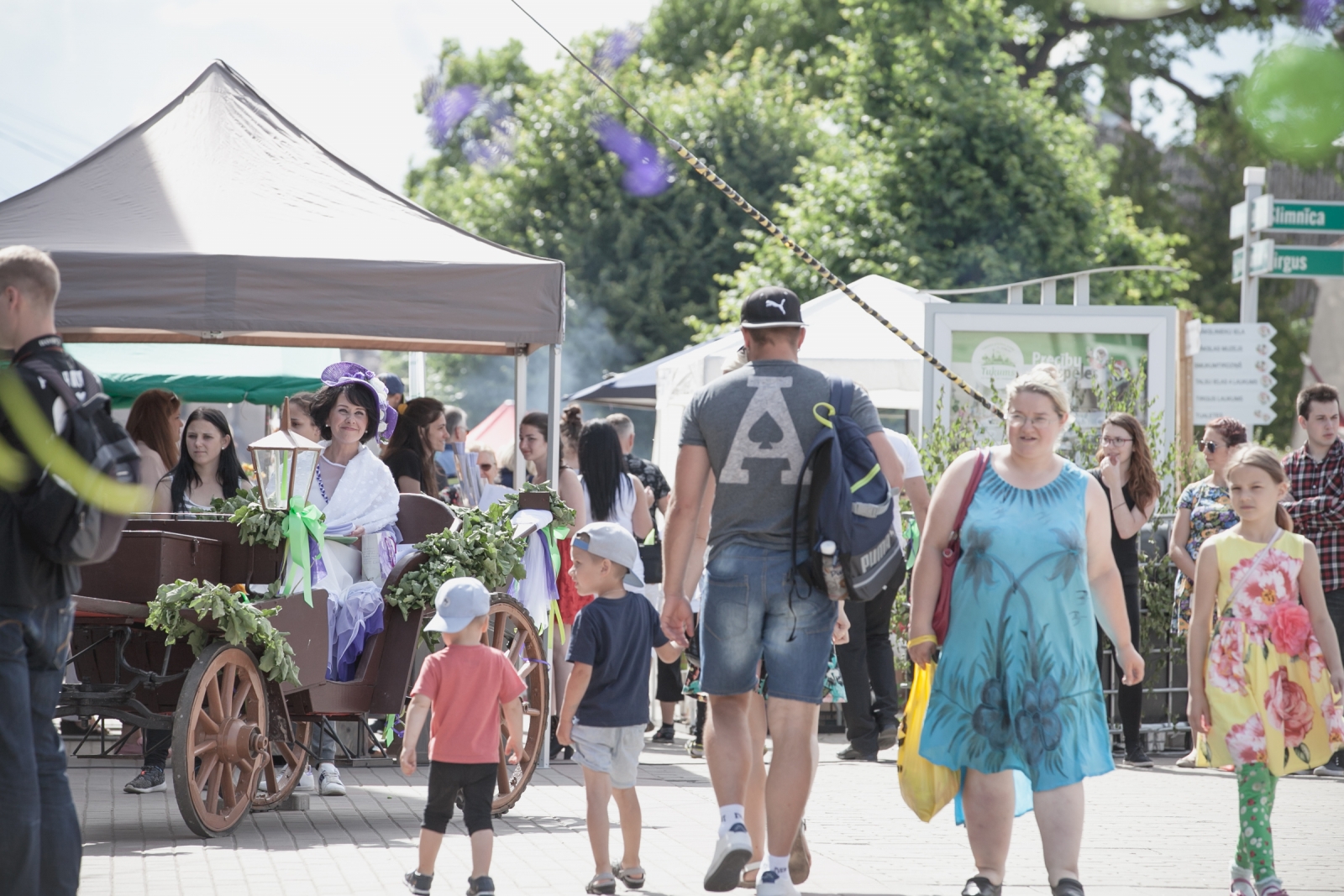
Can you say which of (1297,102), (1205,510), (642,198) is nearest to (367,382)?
(1205,510)

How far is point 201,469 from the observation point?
8.34 m

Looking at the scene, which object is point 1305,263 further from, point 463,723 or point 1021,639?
point 463,723

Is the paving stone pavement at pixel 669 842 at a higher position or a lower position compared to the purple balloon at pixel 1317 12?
lower

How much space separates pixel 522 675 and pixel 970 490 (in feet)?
10.3

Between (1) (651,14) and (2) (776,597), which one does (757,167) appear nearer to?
(1) (651,14)

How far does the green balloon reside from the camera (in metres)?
25.5

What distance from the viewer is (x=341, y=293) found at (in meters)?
8.00

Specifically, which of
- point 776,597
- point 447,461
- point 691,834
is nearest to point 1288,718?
point 776,597

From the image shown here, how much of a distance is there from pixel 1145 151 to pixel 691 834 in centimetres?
2953

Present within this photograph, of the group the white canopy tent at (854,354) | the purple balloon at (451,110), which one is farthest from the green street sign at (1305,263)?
the purple balloon at (451,110)

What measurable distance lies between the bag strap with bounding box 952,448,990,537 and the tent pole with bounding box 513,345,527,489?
13.0 ft

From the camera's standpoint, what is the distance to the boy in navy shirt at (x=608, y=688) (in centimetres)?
559

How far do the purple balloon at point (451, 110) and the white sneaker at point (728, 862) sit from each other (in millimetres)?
41012

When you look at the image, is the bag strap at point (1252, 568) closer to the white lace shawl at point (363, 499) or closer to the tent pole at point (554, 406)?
the white lace shawl at point (363, 499)
